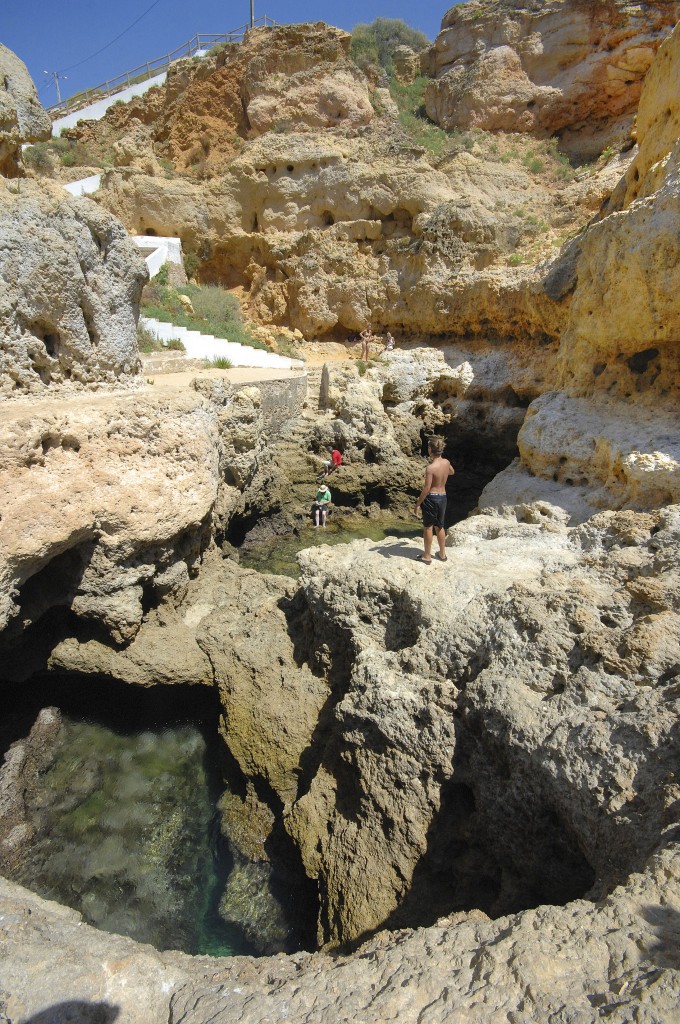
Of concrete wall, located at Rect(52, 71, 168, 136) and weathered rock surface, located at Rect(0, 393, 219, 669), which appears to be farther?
concrete wall, located at Rect(52, 71, 168, 136)

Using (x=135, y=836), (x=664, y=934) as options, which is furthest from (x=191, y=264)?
(x=664, y=934)

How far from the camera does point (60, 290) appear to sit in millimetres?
6422

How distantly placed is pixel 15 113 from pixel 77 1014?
30.4 ft

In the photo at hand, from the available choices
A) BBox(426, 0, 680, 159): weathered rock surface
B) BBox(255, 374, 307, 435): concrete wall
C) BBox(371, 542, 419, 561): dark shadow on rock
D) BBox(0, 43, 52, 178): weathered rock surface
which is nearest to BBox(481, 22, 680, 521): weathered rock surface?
BBox(371, 542, 419, 561): dark shadow on rock

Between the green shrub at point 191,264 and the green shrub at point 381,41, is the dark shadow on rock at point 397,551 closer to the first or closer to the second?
the green shrub at point 191,264

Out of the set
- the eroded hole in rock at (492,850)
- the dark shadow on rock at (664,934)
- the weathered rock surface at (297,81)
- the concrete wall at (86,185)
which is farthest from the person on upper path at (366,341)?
the dark shadow on rock at (664,934)

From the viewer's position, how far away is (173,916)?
4492mm

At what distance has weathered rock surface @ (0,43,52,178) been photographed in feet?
22.8

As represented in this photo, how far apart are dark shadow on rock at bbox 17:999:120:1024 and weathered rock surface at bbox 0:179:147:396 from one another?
586cm

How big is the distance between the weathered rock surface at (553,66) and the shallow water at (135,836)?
70.0ft

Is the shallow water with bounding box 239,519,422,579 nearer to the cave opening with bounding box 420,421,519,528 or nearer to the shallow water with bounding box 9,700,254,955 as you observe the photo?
the cave opening with bounding box 420,421,519,528

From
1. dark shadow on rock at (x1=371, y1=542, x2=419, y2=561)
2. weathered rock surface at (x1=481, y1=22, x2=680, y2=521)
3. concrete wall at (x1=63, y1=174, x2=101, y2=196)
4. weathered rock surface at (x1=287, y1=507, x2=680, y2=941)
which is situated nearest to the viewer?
weathered rock surface at (x1=287, y1=507, x2=680, y2=941)

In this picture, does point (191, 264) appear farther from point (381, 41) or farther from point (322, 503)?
point (381, 41)

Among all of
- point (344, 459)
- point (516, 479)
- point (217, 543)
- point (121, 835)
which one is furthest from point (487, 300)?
point (121, 835)
